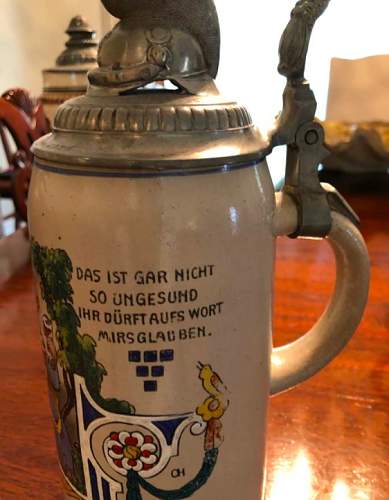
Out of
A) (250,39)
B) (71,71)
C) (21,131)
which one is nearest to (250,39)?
(250,39)

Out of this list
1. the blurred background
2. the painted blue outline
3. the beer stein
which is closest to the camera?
the painted blue outline

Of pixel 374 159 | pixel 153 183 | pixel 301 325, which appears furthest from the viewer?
pixel 374 159

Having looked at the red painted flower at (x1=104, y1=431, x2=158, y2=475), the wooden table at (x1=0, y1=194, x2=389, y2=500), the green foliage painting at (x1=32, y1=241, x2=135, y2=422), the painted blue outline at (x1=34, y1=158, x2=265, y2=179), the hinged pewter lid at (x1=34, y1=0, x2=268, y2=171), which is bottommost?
the wooden table at (x1=0, y1=194, x2=389, y2=500)

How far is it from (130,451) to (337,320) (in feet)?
A: 0.60

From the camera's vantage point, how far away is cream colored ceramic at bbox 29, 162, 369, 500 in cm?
32

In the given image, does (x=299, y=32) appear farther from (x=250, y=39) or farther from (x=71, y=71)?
(x=250, y=39)

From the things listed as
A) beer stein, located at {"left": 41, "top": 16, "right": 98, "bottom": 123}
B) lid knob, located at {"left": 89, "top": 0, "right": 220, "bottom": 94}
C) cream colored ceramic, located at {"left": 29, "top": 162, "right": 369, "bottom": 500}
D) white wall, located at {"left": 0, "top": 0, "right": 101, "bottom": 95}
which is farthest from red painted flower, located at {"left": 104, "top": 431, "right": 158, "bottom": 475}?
white wall, located at {"left": 0, "top": 0, "right": 101, "bottom": 95}

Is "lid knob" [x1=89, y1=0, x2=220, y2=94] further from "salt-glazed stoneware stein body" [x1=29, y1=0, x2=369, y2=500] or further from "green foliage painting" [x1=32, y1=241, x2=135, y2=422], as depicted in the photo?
"green foliage painting" [x1=32, y1=241, x2=135, y2=422]

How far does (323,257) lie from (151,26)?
605 millimetres

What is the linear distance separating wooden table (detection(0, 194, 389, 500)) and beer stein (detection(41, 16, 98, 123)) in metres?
0.38

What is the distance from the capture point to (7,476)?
0.47 metres

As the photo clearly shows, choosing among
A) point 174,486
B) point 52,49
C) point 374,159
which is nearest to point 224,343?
point 174,486

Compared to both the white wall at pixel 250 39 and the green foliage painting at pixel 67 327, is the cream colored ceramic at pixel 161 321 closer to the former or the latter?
the green foliage painting at pixel 67 327

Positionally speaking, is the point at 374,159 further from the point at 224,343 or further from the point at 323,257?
the point at 224,343
